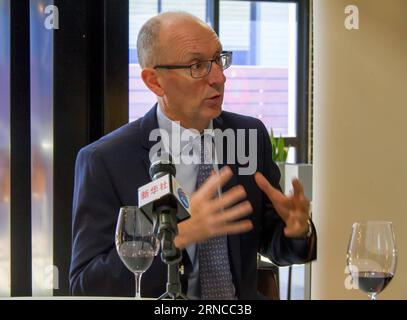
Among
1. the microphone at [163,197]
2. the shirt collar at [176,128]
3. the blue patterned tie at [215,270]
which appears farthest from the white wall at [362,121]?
the microphone at [163,197]

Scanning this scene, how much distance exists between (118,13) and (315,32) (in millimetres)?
931

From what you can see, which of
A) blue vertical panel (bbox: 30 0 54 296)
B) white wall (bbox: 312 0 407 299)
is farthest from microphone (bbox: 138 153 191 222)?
white wall (bbox: 312 0 407 299)

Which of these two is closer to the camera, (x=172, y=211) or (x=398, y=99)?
(x=172, y=211)

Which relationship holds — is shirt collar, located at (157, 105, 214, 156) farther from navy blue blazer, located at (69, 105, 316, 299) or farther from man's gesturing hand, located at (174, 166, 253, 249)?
man's gesturing hand, located at (174, 166, 253, 249)

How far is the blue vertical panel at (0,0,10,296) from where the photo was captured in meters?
2.49

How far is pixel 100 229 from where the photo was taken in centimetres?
166

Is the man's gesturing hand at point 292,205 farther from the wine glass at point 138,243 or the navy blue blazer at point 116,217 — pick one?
the wine glass at point 138,243

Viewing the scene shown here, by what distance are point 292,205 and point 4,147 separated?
1412 millimetres

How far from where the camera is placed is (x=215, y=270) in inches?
66.6

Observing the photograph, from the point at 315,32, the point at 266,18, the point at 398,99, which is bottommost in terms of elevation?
the point at 398,99

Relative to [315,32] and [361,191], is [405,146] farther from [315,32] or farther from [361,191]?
[315,32]

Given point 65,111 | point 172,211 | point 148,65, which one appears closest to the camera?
point 172,211
